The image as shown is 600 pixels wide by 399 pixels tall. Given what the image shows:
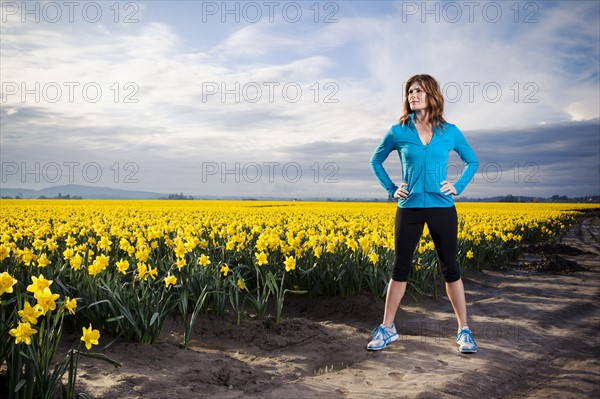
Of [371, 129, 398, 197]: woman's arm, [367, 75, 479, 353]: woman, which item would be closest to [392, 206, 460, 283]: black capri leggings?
[367, 75, 479, 353]: woman

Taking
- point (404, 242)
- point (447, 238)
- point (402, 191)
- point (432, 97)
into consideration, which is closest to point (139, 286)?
point (404, 242)

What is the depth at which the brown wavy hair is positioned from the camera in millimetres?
4551

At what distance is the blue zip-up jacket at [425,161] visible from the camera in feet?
14.8

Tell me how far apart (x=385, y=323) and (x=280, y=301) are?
3.75 feet

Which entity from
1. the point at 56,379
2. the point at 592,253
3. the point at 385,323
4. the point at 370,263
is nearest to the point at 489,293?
the point at 370,263

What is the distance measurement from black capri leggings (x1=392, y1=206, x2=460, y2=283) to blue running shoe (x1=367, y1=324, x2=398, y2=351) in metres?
0.51

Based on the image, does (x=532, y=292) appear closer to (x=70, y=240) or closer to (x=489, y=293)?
(x=489, y=293)

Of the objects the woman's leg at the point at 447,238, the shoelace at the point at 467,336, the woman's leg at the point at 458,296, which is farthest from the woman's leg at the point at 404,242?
the shoelace at the point at 467,336

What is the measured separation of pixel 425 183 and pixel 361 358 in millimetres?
1629

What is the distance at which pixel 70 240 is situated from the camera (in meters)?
6.75

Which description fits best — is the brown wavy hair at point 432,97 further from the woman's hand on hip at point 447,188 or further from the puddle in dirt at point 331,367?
the puddle in dirt at point 331,367

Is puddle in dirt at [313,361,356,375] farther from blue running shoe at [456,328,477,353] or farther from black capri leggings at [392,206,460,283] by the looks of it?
blue running shoe at [456,328,477,353]

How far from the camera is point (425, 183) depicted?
4535mm

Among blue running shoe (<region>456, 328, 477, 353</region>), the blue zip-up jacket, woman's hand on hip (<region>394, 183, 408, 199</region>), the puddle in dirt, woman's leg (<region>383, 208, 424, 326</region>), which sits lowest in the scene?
the puddle in dirt
